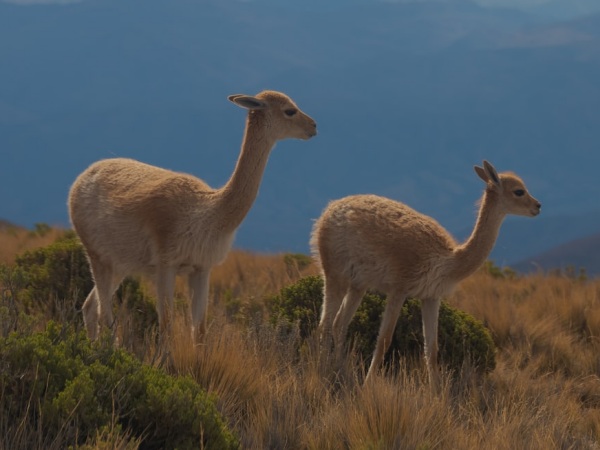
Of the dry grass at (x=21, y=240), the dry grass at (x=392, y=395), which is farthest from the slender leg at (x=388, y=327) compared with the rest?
the dry grass at (x=21, y=240)

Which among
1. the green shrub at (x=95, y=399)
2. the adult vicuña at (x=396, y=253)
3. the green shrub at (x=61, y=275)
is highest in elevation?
the adult vicuña at (x=396, y=253)

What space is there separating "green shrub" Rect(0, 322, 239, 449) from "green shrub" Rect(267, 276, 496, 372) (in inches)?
132

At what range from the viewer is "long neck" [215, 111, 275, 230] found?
7352 mm

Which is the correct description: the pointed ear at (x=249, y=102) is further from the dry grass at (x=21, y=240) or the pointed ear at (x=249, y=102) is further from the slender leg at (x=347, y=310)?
the dry grass at (x=21, y=240)

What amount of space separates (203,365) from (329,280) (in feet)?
6.92

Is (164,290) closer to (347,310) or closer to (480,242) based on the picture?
(347,310)

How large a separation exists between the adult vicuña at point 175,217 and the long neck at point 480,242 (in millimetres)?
1431

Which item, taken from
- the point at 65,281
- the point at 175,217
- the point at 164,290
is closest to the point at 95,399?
the point at 164,290

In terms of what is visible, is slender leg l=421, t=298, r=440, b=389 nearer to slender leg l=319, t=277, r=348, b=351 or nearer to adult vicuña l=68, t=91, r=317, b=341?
slender leg l=319, t=277, r=348, b=351

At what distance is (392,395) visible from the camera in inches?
221

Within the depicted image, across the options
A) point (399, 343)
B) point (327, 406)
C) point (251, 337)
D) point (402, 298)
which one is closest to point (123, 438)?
point (327, 406)

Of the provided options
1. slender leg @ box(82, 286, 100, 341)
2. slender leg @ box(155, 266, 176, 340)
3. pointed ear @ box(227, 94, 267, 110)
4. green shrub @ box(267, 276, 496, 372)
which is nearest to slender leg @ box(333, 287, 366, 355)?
green shrub @ box(267, 276, 496, 372)

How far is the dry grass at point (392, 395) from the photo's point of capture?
5.46m

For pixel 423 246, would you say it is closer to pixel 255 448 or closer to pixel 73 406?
pixel 255 448
